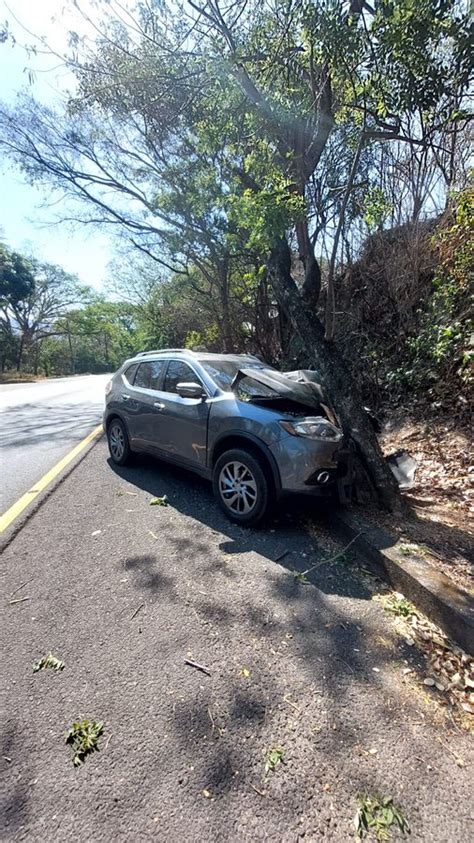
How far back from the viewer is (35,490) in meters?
4.80

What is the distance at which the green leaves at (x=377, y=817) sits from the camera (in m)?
1.44

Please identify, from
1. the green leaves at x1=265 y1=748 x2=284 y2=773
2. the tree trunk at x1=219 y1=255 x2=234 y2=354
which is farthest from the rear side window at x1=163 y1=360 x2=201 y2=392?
the tree trunk at x1=219 y1=255 x2=234 y2=354

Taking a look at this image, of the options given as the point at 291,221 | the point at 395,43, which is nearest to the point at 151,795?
the point at 291,221

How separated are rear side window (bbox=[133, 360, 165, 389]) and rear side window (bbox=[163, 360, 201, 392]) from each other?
7.1 inches

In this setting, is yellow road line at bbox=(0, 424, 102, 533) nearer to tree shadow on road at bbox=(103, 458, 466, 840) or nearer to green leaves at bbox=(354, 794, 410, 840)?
tree shadow on road at bbox=(103, 458, 466, 840)

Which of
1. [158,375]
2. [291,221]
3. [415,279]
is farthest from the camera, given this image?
[415,279]

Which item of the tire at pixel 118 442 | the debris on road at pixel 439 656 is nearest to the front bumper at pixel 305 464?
the debris on road at pixel 439 656

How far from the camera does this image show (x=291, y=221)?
4637mm

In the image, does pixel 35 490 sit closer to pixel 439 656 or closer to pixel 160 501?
pixel 160 501

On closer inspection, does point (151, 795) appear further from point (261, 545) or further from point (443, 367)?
point (443, 367)

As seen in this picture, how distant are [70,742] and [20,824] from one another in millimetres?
305

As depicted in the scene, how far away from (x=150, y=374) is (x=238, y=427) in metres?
2.00

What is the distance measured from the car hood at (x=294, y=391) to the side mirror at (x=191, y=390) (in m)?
0.36

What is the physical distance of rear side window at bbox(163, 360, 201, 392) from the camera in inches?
182
